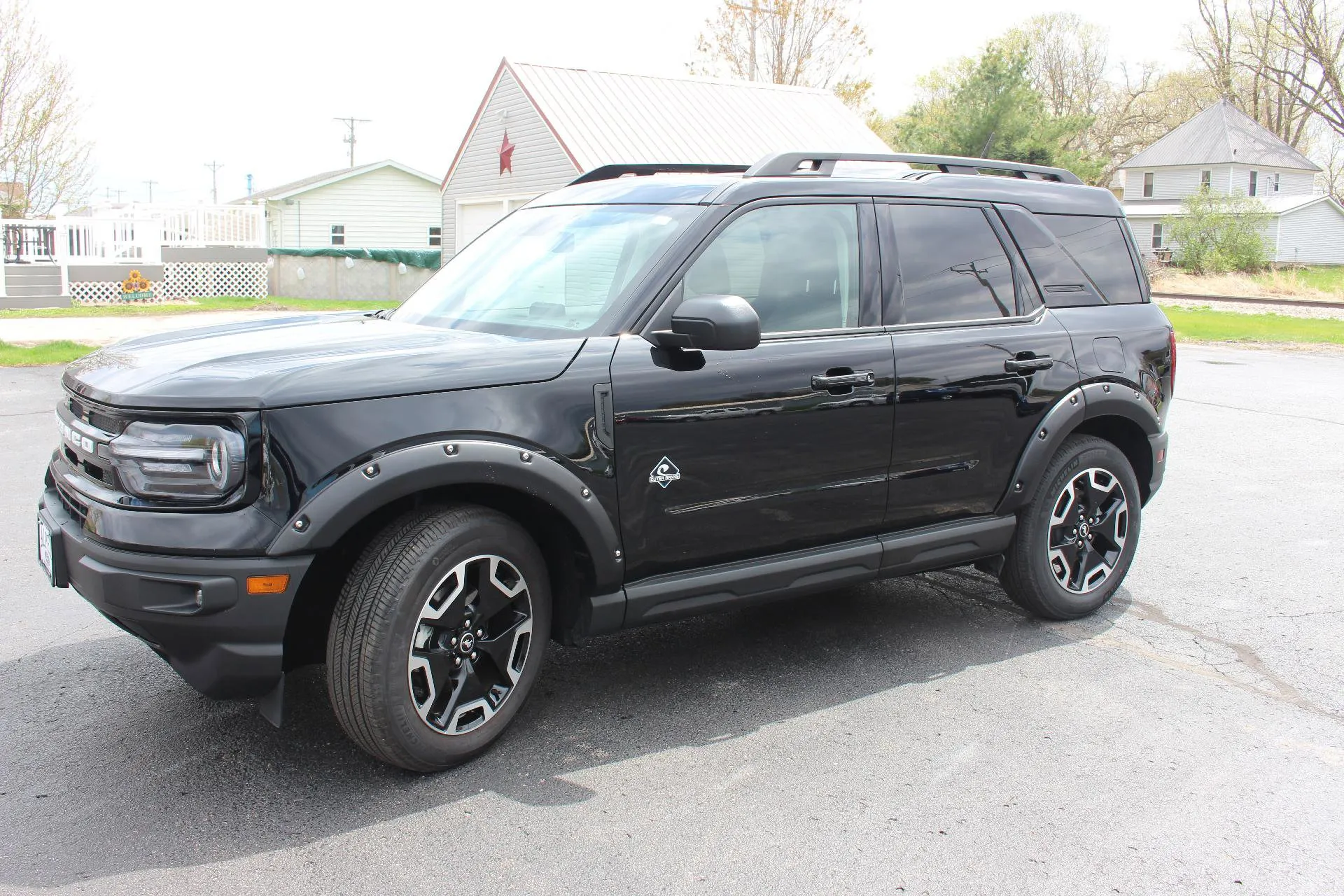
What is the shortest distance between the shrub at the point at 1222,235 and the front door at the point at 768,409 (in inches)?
1971

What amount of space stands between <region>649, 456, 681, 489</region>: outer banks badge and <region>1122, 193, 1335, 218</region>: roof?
6378cm

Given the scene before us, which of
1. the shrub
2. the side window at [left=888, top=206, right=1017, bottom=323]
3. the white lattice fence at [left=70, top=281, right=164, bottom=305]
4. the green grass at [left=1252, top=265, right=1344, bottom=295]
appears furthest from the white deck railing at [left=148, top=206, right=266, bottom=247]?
the shrub

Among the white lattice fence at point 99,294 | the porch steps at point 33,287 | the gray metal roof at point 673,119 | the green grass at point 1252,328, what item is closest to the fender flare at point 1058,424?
the green grass at point 1252,328

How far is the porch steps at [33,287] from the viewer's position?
2444cm

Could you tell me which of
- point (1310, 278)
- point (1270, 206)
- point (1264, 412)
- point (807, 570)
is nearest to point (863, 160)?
point (807, 570)

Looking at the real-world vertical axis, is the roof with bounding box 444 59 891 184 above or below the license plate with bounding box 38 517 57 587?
above

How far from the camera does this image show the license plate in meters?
3.51

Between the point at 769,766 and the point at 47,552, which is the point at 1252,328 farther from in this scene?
the point at 47,552

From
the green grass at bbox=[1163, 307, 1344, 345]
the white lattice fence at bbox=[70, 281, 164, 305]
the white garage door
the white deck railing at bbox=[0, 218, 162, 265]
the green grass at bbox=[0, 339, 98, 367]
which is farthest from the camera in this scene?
the white garage door

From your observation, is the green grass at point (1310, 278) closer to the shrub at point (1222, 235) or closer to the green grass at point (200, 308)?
the shrub at point (1222, 235)

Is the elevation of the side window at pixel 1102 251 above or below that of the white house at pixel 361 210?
below

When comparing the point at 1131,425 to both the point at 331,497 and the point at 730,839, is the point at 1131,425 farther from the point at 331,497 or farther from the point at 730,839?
the point at 331,497

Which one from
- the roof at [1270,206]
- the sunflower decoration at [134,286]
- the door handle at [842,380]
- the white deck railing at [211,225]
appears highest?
the roof at [1270,206]

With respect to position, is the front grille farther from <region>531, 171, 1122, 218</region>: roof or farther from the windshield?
<region>531, 171, 1122, 218</region>: roof
